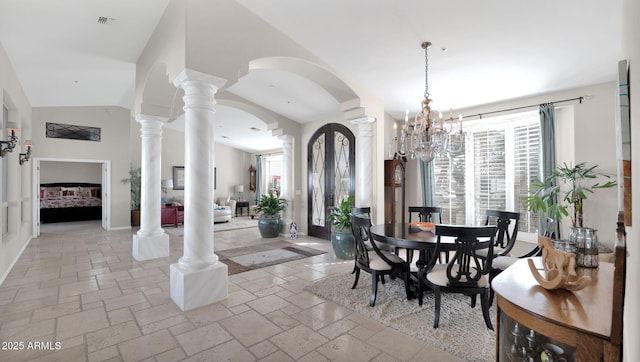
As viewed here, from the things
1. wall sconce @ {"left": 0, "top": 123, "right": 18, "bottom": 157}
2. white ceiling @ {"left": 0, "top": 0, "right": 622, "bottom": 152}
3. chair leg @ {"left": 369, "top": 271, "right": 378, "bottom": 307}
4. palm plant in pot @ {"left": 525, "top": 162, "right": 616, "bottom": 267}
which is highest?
white ceiling @ {"left": 0, "top": 0, "right": 622, "bottom": 152}

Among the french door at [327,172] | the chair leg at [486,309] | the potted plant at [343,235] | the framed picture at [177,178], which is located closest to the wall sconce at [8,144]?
the potted plant at [343,235]

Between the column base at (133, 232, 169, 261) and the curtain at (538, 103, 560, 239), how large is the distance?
5.91 m

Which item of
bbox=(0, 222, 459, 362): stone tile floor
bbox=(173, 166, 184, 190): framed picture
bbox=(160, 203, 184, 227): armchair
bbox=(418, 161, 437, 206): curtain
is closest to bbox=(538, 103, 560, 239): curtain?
bbox=(418, 161, 437, 206): curtain

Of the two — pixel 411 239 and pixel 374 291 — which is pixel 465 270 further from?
pixel 374 291

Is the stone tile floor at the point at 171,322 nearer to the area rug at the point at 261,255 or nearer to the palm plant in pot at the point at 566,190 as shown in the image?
the area rug at the point at 261,255

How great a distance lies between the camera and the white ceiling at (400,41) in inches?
114

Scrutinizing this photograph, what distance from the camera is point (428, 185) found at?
5559mm

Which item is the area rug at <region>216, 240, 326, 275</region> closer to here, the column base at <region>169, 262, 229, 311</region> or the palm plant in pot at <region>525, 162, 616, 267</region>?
the column base at <region>169, 262, 229, 311</region>

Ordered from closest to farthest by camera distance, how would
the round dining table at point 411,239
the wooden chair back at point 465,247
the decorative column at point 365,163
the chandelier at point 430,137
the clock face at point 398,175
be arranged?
the wooden chair back at point 465,247, the round dining table at point 411,239, the chandelier at point 430,137, the decorative column at point 365,163, the clock face at point 398,175

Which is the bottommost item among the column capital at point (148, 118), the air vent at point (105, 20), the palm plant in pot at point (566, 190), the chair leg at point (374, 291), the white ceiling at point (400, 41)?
the chair leg at point (374, 291)

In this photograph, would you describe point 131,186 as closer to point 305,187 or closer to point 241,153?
point 241,153

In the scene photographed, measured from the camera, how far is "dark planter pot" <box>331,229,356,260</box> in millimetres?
4842

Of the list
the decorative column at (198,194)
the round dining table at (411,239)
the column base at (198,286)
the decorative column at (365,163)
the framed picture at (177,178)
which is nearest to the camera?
the round dining table at (411,239)

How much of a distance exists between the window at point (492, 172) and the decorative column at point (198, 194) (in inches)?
165
